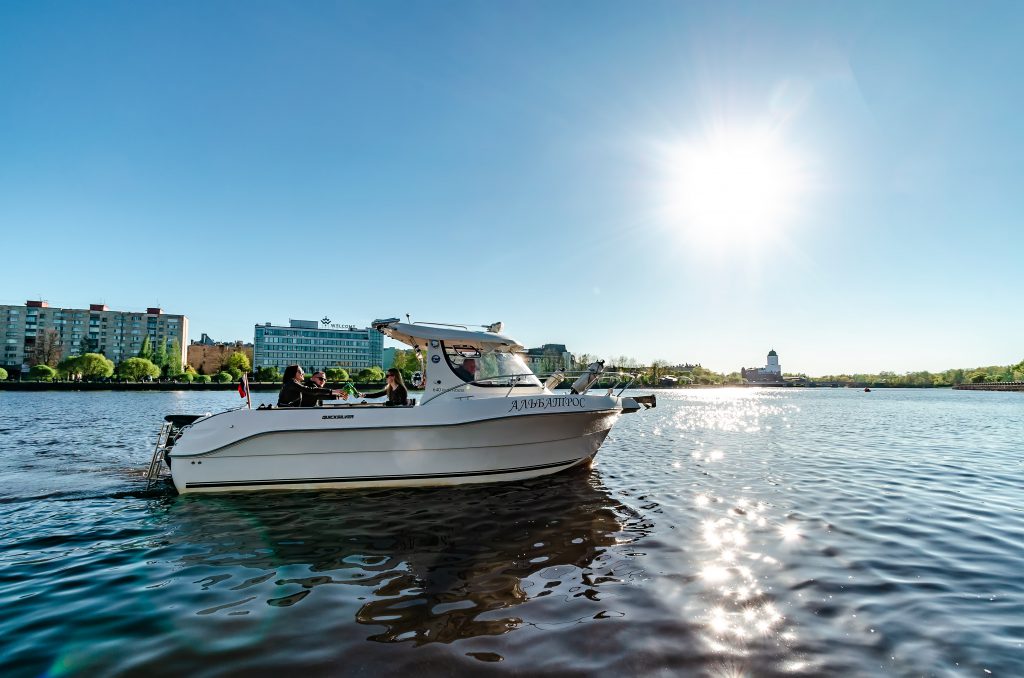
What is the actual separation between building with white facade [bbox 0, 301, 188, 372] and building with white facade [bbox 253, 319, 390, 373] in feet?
74.4

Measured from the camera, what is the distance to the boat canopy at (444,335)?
10781 millimetres

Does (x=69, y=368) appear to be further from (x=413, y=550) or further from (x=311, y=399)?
(x=413, y=550)

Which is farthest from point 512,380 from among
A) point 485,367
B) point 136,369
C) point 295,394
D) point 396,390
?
point 136,369

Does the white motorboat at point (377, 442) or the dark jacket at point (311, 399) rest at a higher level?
the dark jacket at point (311, 399)

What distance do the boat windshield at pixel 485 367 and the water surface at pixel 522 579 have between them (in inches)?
93.5

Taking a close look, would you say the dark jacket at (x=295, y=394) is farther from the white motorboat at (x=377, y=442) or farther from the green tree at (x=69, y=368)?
the green tree at (x=69, y=368)

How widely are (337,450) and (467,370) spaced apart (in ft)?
10.4

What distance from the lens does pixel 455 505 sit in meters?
9.10

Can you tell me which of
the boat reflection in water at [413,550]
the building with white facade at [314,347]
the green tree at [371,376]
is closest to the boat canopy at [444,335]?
the boat reflection in water at [413,550]

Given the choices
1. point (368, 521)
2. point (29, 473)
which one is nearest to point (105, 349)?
point (29, 473)

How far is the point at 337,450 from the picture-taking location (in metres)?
9.63

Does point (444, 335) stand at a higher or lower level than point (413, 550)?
higher

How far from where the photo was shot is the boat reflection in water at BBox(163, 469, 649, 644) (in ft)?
16.5

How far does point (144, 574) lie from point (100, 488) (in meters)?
6.43
